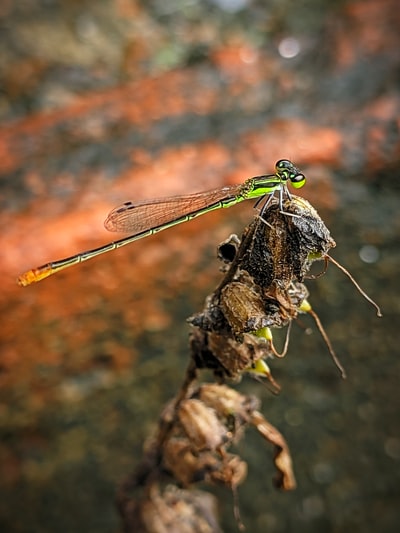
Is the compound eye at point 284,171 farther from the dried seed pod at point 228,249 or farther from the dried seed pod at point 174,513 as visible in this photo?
the dried seed pod at point 174,513

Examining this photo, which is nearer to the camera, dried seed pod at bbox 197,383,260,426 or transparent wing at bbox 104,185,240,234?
dried seed pod at bbox 197,383,260,426

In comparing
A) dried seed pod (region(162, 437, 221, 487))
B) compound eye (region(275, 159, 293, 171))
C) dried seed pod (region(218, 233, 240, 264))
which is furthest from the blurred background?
dried seed pod (region(218, 233, 240, 264))

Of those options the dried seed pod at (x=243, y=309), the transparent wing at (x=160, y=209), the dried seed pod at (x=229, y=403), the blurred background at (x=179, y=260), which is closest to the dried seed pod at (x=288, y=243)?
the dried seed pod at (x=243, y=309)

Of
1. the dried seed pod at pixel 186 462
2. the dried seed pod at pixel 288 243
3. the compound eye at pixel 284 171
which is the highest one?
the compound eye at pixel 284 171

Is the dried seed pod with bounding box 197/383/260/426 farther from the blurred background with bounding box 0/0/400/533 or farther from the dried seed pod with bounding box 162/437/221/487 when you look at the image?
the blurred background with bounding box 0/0/400/533

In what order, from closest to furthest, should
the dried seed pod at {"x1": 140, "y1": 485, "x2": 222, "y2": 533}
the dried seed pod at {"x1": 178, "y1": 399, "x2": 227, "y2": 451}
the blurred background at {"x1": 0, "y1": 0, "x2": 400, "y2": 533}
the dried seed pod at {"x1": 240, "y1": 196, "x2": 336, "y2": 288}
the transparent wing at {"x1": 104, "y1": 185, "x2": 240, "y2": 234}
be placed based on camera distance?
the dried seed pod at {"x1": 240, "y1": 196, "x2": 336, "y2": 288} → the dried seed pod at {"x1": 178, "y1": 399, "x2": 227, "y2": 451} → the dried seed pod at {"x1": 140, "y1": 485, "x2": 222, "y2": 533} → the transparent wing at {"x1": 104, "y1": 185, "x2": 240, "y2": 234} → the blurred background at {"x1": 0, "y1": 0, "x2": 400, "y2": 533}

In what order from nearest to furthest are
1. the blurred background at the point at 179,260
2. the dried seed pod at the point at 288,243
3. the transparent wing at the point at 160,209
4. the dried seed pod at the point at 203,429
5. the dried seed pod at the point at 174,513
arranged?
1. the dried seed pod at the point at 288,243
2. the dried seed pod at the point at 203,429
3. the dried seed pod at the point at 174,513
4. the transparent wing at the point at 160,209
5. the blurred background at the point at 179,260

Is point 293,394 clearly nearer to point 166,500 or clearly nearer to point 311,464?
point 311,464
